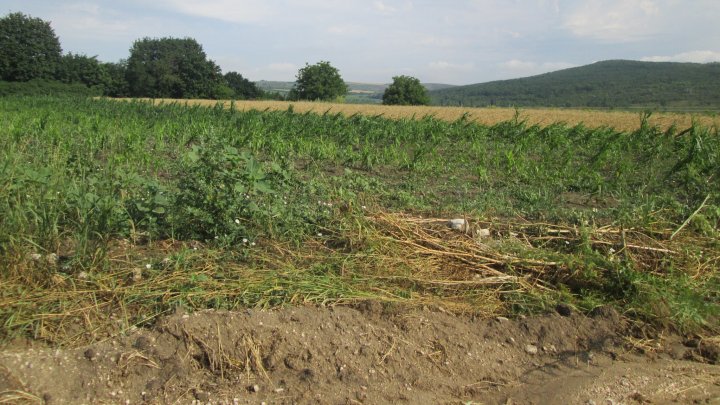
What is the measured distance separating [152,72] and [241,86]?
12.8 m

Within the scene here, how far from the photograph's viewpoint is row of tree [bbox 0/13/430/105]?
64438mm

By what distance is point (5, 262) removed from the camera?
12.2ft

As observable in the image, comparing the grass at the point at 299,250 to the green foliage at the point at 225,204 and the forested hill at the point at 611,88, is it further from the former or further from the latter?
the forested hill at the point at 611,88

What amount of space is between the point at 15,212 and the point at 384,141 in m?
10.1

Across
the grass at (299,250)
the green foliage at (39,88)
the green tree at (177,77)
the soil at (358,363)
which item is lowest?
the soil at (358,363)

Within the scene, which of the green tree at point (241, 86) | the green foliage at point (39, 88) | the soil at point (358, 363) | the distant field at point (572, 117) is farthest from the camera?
the green tree at point (241, 86)

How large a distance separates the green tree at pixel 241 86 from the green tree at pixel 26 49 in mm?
22092

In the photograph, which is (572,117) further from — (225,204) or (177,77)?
(177,77)

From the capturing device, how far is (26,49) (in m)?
64.6

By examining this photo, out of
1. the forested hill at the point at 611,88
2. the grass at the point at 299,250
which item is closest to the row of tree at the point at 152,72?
the forested hill at the point at 611,88

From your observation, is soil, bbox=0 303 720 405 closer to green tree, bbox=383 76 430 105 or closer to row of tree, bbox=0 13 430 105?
row of tree, bbox=0 13 430 105

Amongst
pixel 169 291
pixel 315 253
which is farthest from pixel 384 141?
pixel 169 291

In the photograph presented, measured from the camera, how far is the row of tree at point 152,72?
211 ft

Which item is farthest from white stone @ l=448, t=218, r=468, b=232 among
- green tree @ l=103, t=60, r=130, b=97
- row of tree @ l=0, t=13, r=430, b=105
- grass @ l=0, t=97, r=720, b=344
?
green tree @ l=103, t=60, r=130, b=97
